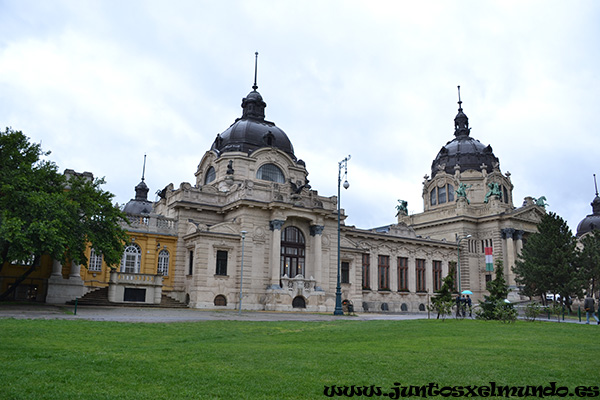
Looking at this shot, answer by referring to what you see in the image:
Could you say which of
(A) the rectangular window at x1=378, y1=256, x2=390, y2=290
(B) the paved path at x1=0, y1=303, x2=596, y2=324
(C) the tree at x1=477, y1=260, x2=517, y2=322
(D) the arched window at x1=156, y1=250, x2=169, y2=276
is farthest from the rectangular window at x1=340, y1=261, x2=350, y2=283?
(B) the paved path at x1=0, y1=303, x2=596, y2=324

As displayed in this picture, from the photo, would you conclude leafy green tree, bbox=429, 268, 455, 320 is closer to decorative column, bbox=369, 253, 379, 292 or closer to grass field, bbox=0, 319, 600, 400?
grass field, bbox=0, 319, 600, 400

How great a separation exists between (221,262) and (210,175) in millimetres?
16782

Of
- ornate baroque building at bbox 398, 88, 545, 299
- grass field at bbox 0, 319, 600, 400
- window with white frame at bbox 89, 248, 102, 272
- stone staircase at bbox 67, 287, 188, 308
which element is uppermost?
ornate baroque building at bbox 398, 88, 545, 299

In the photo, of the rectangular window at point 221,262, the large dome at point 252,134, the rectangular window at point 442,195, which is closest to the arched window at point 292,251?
the rectangular window at point 221,262

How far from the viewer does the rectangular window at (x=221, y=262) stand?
4228 centimetres

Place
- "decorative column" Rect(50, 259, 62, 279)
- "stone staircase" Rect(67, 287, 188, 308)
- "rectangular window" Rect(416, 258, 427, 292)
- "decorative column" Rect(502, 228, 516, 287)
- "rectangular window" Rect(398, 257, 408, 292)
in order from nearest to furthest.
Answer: "stone staircase" Rect(67, 287, 188, 308) → "decorative column" Rect(50, 259, 62, 279) → "rectangular window" Rect(398, 257, 408, 292) → "rectangular window" Rect(416, 258, 427, 292) → "decorative column" Rect(502, 228, 516, 287)

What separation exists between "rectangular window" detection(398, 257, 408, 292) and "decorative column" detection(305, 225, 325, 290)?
17201 mm

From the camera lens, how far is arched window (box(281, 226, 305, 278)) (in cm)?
4509

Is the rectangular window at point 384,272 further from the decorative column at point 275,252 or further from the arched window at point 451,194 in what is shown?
the arched window at point 451,194

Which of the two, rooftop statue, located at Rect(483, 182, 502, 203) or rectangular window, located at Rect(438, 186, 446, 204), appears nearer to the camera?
rooftop statue, located at Rect(483, 182, 502, 203)

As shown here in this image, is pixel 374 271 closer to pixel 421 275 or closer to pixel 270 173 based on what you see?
pixel 421 275

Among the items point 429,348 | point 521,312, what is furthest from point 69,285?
point 521,312

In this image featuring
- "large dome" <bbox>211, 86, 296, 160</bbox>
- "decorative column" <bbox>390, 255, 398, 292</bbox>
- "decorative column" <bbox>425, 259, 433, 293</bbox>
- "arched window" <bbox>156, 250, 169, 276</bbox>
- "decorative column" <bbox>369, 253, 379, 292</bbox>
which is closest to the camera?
"arched window" <bbox>156, 250, 169, 276</bbox>

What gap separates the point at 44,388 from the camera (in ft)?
26.4
